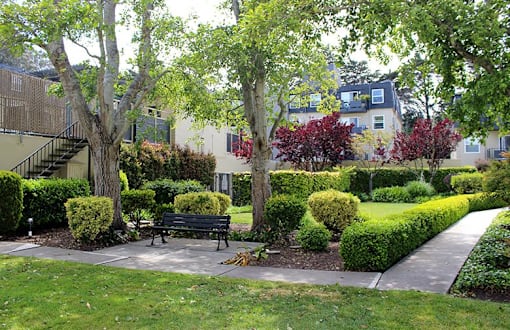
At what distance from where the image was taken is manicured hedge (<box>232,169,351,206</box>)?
66.8 feet

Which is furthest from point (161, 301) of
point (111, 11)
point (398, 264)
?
point (111, 11)

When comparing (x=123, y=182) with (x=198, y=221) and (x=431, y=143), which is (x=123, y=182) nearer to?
(x=198, y=221)

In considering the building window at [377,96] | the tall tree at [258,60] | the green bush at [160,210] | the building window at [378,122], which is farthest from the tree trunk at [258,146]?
the building window at [377,96]

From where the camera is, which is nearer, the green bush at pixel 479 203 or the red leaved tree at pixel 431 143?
the green bush at pixel 479 203

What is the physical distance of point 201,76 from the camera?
1104 cm

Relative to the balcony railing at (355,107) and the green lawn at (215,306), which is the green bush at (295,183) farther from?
the balcony railing at (355,107)

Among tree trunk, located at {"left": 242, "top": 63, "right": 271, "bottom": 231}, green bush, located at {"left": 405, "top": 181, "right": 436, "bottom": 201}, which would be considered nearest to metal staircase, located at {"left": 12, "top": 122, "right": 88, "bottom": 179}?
tree trunk, located at {"left": 242, "top": 63, "right": 271, "bottom": 231}

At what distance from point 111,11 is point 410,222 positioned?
9042mm

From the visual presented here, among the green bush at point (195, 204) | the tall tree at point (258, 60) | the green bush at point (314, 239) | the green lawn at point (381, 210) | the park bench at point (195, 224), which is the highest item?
the tall tree at point (258, 60)

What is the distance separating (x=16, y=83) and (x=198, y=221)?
854 centimetres

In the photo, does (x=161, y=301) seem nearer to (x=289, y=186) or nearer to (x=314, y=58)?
(x=314, y=58)

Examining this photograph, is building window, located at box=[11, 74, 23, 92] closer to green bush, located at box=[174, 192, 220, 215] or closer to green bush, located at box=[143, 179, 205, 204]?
green bush, located at box=[143, 179, 205, 204]

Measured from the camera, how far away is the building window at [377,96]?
38.6 metres

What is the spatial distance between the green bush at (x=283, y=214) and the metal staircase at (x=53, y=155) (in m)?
7.86
